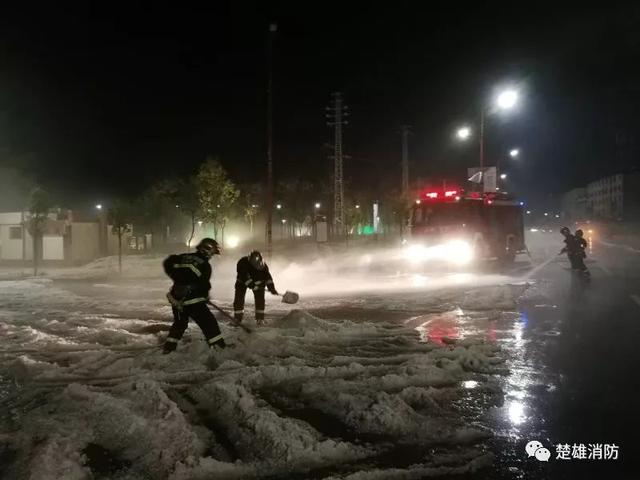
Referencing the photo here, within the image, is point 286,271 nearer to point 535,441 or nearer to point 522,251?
point 522,251

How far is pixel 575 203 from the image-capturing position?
14725cm

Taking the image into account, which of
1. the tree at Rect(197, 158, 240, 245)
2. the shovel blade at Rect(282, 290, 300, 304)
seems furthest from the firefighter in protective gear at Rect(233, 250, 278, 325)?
the tree at Rect(197, 158, 240, 245)

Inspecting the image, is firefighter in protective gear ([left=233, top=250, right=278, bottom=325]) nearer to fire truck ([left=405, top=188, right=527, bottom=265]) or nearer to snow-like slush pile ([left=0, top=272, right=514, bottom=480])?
snow-like slush pile ([left=0, top=272, right=514, bottom=480])

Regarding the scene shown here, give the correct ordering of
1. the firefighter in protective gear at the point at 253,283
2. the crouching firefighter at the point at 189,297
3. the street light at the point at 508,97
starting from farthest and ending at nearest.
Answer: the street light at the point at 508,97 < the firefighter in protective gear at the point at 253,283 < the crouching firefighter at the point at 189,297

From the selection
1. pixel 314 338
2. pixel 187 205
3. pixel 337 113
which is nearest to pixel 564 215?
pixel 337 113

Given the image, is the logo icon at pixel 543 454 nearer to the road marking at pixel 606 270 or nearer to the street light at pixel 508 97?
the road marking at pixel 606 270

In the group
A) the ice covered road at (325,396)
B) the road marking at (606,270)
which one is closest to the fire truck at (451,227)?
the road marking at (606,270)

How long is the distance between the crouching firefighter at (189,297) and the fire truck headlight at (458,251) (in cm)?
1479

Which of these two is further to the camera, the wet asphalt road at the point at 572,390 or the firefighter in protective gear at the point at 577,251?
the firefighter in protective gear at the point at 577,251

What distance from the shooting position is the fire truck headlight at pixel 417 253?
21.5 m

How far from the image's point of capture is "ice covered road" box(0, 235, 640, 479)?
4.52m

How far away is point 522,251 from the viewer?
86.2ft

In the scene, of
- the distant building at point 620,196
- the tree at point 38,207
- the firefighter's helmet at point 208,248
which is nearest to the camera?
the firefighter's helmet at point 208,248

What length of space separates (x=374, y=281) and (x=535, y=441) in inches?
585
